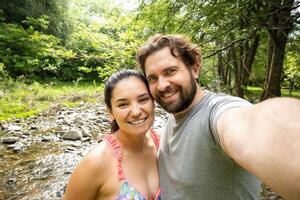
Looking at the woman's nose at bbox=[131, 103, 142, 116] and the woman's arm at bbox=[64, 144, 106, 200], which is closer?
the woman's arm at bbox=[64, 144, 106, 200]

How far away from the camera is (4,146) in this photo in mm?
8125

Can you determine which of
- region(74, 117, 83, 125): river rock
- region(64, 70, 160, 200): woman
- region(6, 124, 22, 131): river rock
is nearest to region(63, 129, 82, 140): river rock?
region(6, 124, 22, 131): river rock

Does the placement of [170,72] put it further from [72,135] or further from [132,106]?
[72,135]

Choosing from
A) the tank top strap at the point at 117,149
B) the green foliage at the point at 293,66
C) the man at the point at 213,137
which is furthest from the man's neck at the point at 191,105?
the green foliage at the point at 293,66

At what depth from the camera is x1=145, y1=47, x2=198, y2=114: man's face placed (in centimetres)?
225

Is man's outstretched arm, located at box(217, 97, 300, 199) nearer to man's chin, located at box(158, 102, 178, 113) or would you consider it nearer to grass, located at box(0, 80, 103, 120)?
man's chin, located at box(158, 102, 178, 113)

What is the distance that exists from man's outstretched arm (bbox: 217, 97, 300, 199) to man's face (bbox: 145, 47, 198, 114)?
3.58 ft

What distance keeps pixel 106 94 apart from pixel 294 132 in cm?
191

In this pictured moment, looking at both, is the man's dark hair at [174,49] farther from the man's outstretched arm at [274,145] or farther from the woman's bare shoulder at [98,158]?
the man's outstretched arm at [274,145]

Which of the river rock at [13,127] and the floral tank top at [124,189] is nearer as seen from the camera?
the floral tank top at [124,189]

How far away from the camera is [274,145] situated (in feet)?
2.93

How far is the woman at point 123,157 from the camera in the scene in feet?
7.63

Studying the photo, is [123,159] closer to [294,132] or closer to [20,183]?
[294,132]

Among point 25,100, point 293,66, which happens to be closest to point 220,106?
point 25,100
